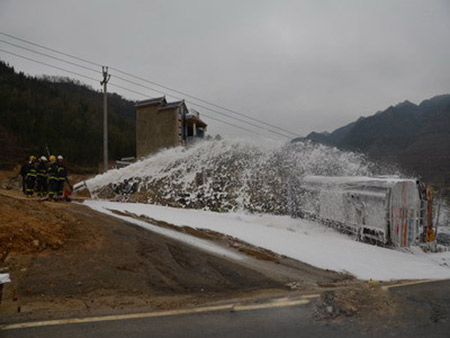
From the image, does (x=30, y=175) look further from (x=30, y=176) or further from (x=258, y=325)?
(x=258, y=325)

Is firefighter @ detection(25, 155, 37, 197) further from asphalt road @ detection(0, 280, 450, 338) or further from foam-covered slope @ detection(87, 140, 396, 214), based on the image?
asphalt road @ detection(0, 280, 450, 338)

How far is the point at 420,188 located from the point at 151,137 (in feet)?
74.3

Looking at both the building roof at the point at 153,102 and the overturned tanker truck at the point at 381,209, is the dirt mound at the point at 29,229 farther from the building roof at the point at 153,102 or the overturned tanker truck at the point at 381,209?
the building roof at the point at 153,102

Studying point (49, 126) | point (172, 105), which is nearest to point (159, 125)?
point (172, 105)

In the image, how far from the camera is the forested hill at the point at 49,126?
4844cm

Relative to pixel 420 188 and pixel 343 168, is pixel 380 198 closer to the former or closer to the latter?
pixel 420 188

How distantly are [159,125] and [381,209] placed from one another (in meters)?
A: 22.2

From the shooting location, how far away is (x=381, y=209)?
912 centimetres

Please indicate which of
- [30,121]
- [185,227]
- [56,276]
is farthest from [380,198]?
[30,121]

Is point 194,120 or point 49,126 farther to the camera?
point 49,126

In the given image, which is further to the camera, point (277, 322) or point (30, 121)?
point (30, 121)

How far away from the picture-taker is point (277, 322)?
402cm

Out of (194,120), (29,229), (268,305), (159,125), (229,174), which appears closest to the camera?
(268,305)

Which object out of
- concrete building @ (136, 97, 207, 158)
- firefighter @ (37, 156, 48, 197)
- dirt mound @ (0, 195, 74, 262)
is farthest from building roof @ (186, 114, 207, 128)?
dirt mound @ (0, 195, 74, 262)
